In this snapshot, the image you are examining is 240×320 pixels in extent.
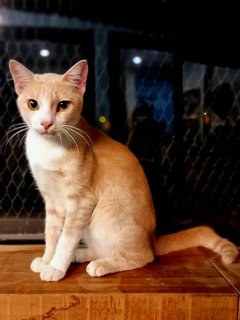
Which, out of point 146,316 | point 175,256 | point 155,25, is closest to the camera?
point 146,316

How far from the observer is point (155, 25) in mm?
1229

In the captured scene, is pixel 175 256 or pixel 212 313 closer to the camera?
pixel 212 313

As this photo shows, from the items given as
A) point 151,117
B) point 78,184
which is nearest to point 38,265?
point 78,184

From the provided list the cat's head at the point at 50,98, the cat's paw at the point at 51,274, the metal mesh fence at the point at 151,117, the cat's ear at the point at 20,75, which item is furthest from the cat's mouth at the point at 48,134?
the metal mesh fence at the point at 151,117

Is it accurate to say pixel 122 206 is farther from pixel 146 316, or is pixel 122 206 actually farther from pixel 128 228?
pixel 146 316

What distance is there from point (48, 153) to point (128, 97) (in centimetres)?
47

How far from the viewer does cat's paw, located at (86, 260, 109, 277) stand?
2.84ft

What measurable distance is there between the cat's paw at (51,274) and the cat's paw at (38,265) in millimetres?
21

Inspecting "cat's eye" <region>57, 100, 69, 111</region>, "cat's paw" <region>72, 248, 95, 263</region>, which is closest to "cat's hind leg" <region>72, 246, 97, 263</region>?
"cat's paw" <region>72, 248, 95, 263</region>

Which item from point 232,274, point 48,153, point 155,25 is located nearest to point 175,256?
point 232,274

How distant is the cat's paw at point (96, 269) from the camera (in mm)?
866

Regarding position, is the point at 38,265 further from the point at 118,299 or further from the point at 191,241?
the point at 191,241

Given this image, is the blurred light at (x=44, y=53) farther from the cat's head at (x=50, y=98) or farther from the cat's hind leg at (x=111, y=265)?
the cat's hind leg at (x=111, y=265)

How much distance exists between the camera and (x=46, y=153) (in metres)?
0.88
